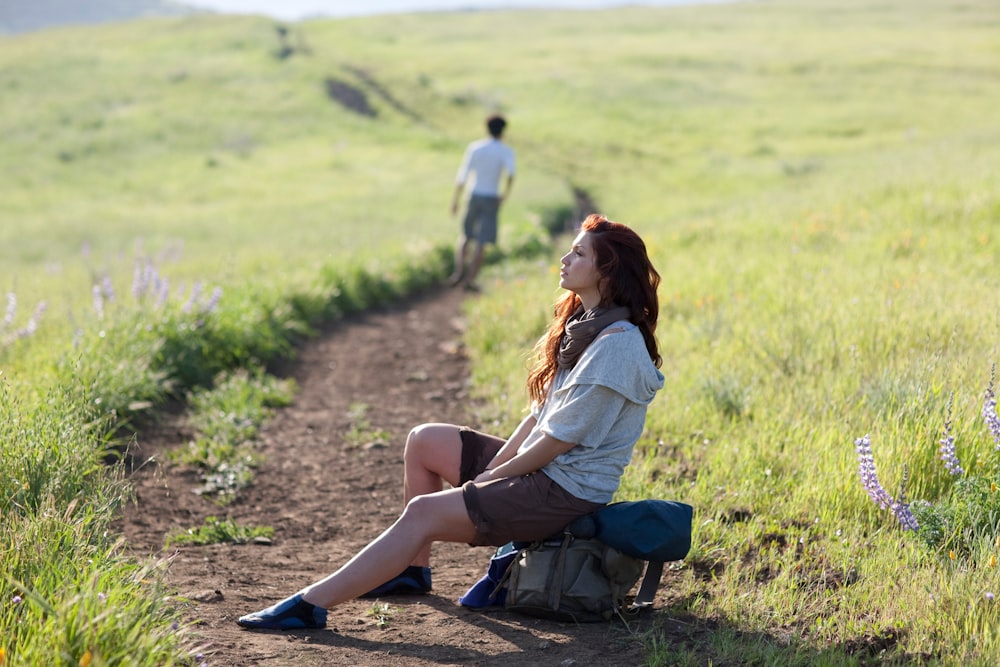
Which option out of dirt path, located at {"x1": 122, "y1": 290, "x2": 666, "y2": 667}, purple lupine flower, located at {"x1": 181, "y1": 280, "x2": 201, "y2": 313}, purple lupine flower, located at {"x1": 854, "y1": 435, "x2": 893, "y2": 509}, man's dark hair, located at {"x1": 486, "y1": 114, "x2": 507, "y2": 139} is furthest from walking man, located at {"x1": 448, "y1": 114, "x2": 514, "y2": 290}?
purple lupine flower, located at {"x1": 854, "y1": 435, "x2": 893, "y2": 509}

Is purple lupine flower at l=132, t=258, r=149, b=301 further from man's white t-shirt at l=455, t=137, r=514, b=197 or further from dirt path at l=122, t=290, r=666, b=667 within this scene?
man's white t-shirt at l=455, t=137, r=514, b=197

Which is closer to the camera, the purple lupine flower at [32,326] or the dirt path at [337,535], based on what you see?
the dirt path at [337,535]

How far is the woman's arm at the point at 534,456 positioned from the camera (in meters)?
4.10

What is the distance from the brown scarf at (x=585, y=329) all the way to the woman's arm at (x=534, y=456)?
14.1 inches

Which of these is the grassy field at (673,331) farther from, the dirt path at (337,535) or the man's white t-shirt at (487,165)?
the man's white t-shirt at (487,165)

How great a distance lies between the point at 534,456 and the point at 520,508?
0.73 feet

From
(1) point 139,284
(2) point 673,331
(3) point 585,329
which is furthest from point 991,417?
(1) point 139,284

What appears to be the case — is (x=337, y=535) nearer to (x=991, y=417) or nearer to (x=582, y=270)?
(x=582, y=270)

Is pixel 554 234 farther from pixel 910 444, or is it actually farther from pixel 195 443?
pixel 910 444

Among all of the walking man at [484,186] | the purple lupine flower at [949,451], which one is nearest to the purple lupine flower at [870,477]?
the purple lupine flower at [949,451]

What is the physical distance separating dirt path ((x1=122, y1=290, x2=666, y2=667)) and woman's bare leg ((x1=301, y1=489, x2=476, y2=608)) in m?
0.19

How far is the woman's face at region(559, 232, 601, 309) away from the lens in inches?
167

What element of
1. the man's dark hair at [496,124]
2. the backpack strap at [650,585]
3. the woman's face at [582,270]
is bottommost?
the backpack strap at [650,585]

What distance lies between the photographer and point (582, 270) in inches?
168
